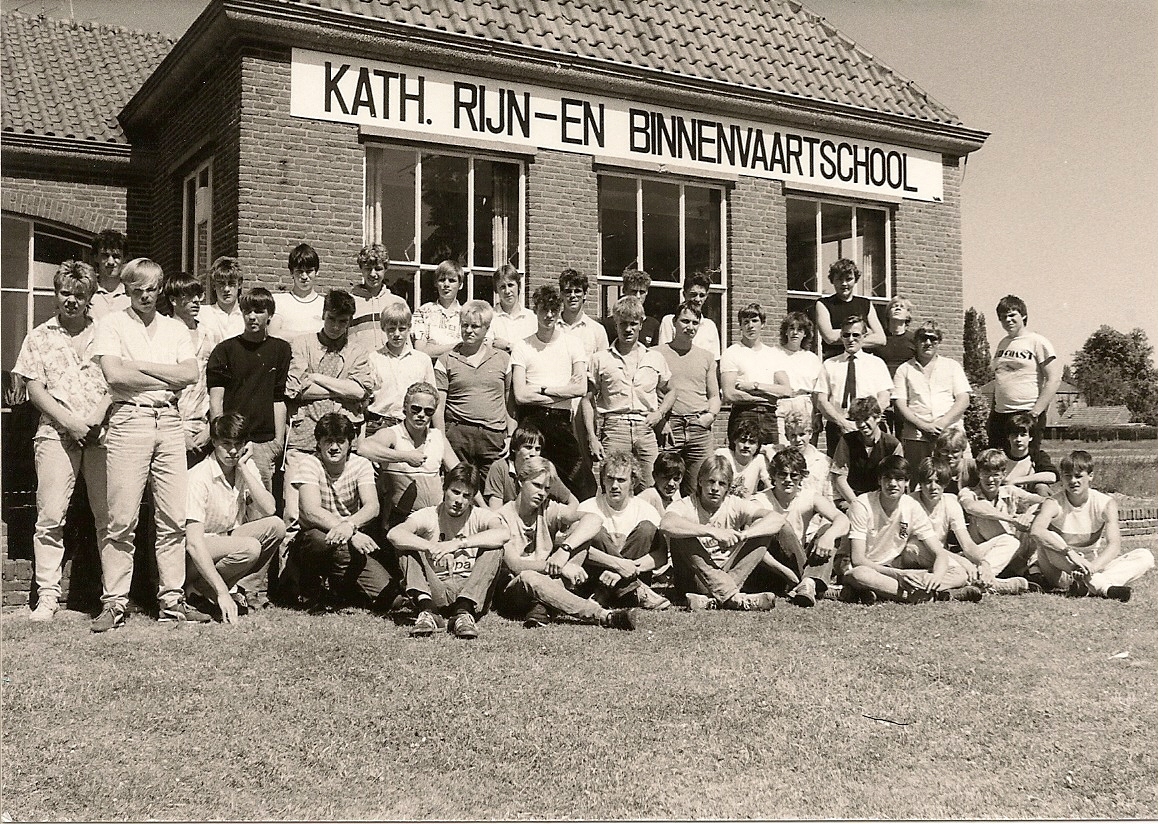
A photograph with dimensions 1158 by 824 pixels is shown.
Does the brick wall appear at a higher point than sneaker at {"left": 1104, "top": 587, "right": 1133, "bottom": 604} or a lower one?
higher

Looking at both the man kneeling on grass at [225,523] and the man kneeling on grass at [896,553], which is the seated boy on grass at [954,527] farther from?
the man kneeling on grass at [225,523]

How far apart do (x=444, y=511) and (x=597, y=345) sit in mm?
2070


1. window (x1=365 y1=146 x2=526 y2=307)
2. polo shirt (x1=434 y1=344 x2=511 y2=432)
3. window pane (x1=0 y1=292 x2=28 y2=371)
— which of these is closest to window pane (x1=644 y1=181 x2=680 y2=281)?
Result: window (x1=365 y1=146 x2=526 y2=307)

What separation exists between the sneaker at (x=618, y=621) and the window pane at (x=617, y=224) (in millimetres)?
5655

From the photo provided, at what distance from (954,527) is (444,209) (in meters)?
5.62

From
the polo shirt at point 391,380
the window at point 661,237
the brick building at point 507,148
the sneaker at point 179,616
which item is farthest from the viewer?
the window at point 661,237

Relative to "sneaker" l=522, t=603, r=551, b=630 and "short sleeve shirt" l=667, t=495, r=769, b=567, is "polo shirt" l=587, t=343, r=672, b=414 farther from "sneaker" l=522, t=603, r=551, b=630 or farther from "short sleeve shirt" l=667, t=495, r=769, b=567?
"sneaker" l=522, t=603, r=551, b=630

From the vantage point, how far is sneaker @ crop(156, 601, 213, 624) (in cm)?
562

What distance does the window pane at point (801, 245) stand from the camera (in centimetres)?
1203

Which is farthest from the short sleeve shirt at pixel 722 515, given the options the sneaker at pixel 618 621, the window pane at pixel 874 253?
the window pane at pixel 874 253

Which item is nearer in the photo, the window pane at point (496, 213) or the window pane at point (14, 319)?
the window pane at point (496, 213)

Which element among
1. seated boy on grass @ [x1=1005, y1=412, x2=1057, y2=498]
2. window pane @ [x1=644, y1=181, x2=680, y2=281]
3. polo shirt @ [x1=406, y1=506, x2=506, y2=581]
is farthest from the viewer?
window pane @ [x1=644, y1=181, x2=680, y2=281]

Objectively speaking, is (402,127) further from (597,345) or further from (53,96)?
(53,96)

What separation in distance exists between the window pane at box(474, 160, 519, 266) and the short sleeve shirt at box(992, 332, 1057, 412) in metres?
4.73
